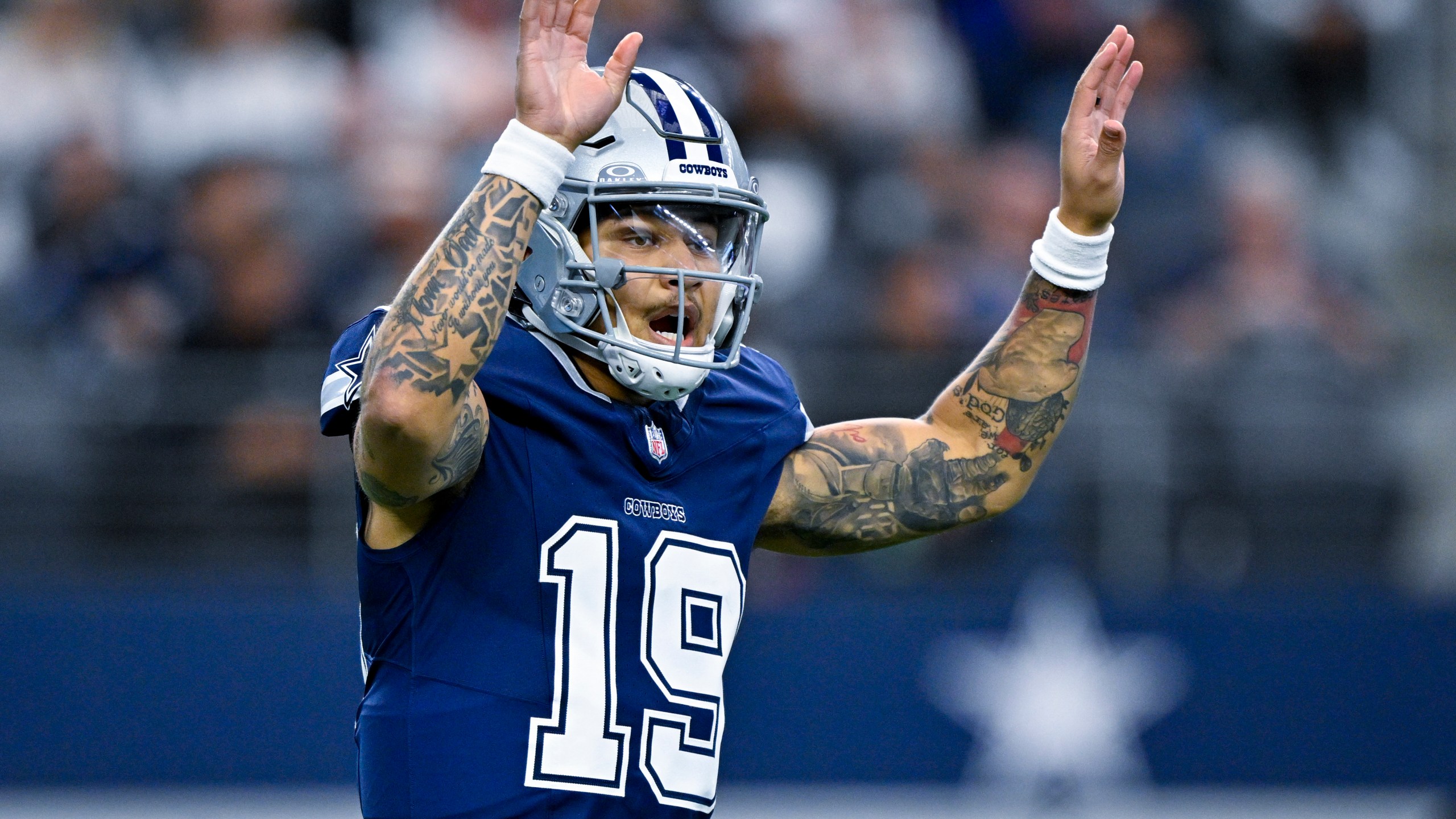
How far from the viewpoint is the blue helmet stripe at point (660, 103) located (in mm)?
2959

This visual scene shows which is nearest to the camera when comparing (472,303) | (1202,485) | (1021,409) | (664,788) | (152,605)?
(472,303)

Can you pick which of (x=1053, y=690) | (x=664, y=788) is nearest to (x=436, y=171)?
(x=1053, y=690)

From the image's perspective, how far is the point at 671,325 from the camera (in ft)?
9.65

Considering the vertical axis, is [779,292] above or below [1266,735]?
above

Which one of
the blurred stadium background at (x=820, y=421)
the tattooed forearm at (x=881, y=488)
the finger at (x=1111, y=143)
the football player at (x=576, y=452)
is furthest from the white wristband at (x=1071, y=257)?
the blurred stadium background at (x=820, y=421)

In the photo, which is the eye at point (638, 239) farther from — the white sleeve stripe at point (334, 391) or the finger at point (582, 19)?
the white sleeve stripe at point (334, 391)

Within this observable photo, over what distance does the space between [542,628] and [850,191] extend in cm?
485

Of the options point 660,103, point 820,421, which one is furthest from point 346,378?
point 820,421

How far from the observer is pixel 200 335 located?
6281 mm

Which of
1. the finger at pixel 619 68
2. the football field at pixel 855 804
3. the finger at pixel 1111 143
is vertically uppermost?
the finger at pixel 619 68

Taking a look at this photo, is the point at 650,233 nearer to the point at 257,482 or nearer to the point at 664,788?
the point at 664,788

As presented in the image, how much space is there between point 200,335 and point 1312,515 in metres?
4.10

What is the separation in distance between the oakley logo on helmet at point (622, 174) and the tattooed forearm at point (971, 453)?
0.62m

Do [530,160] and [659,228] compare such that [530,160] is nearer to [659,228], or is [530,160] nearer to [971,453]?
[659,228]
